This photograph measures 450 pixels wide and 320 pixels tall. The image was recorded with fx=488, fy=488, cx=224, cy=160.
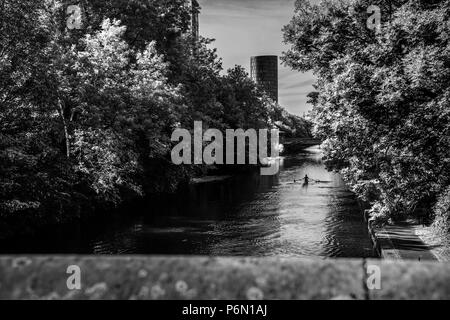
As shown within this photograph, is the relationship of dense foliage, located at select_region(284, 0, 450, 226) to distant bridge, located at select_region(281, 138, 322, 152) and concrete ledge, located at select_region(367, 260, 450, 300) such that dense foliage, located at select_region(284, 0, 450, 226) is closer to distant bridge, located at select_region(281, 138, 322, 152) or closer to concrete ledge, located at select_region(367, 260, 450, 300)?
concrete ledge, located at select_region(367, 260, 450, 300)

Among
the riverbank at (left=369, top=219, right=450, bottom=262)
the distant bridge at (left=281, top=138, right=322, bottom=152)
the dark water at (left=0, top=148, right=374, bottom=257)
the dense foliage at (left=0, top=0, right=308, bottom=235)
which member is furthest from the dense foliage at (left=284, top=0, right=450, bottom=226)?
the distant bridge at (left=281, top=138, right=322, bottom=152)

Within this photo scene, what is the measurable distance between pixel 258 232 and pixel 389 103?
1311cm

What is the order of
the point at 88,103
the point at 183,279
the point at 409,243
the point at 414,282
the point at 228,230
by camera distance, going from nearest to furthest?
the point at 414,282
the point at 183,279
the point at 409,243
the point at 228,230
the point at 88,103

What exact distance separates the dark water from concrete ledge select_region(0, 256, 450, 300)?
18642mm

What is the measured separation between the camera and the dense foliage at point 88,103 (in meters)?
19.0

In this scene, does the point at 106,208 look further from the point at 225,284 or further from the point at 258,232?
the point at 225,284

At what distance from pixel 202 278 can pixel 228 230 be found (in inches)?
948

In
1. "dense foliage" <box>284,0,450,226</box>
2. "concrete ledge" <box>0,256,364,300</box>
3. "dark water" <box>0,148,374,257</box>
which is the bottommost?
"dark water" <box>0,148,374,257</box>

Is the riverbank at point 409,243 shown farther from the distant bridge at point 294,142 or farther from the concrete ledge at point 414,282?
the distant bridge at point 294,142

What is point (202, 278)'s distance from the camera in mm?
2291

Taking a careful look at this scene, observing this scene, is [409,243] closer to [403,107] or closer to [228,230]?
[403,107]

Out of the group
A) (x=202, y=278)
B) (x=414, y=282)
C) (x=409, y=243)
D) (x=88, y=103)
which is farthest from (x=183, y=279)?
(x=88, y=103)

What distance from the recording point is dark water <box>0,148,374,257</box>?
2184 cm

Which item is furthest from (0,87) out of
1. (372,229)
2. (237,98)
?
(237,98)
